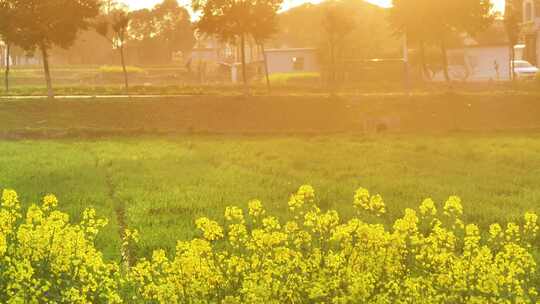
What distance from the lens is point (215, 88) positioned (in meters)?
49.3

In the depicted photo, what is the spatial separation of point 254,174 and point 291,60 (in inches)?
2261

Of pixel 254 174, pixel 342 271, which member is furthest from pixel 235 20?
pixel 342 271

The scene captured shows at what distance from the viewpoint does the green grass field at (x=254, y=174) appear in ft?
52.2

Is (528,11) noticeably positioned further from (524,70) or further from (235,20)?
(235,20)

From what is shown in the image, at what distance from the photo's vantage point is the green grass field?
15.9 meters

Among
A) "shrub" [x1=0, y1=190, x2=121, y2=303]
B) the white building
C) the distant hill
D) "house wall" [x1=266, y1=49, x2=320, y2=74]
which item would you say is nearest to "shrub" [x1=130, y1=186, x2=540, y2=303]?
"shrub" [x1=0, y1=190, x2=121, y2=303]

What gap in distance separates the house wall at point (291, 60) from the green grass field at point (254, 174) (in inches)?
1786

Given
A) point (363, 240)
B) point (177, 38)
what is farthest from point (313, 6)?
point (363, 240)

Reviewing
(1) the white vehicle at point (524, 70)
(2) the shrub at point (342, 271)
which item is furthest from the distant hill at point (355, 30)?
(2) the shrub at point (342, 271)

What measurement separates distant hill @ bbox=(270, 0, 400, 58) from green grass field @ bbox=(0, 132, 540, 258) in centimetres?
2329

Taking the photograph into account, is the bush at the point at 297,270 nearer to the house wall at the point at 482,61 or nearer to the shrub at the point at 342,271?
the shrub at the point at 342,271

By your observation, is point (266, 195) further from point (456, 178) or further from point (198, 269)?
point (198, 269)

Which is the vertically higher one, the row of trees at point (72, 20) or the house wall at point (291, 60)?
the row of trees at point (72, 20)

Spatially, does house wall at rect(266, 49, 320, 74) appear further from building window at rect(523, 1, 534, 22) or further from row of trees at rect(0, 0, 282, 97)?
row of trees at rect(0, 0, 282, 97)
